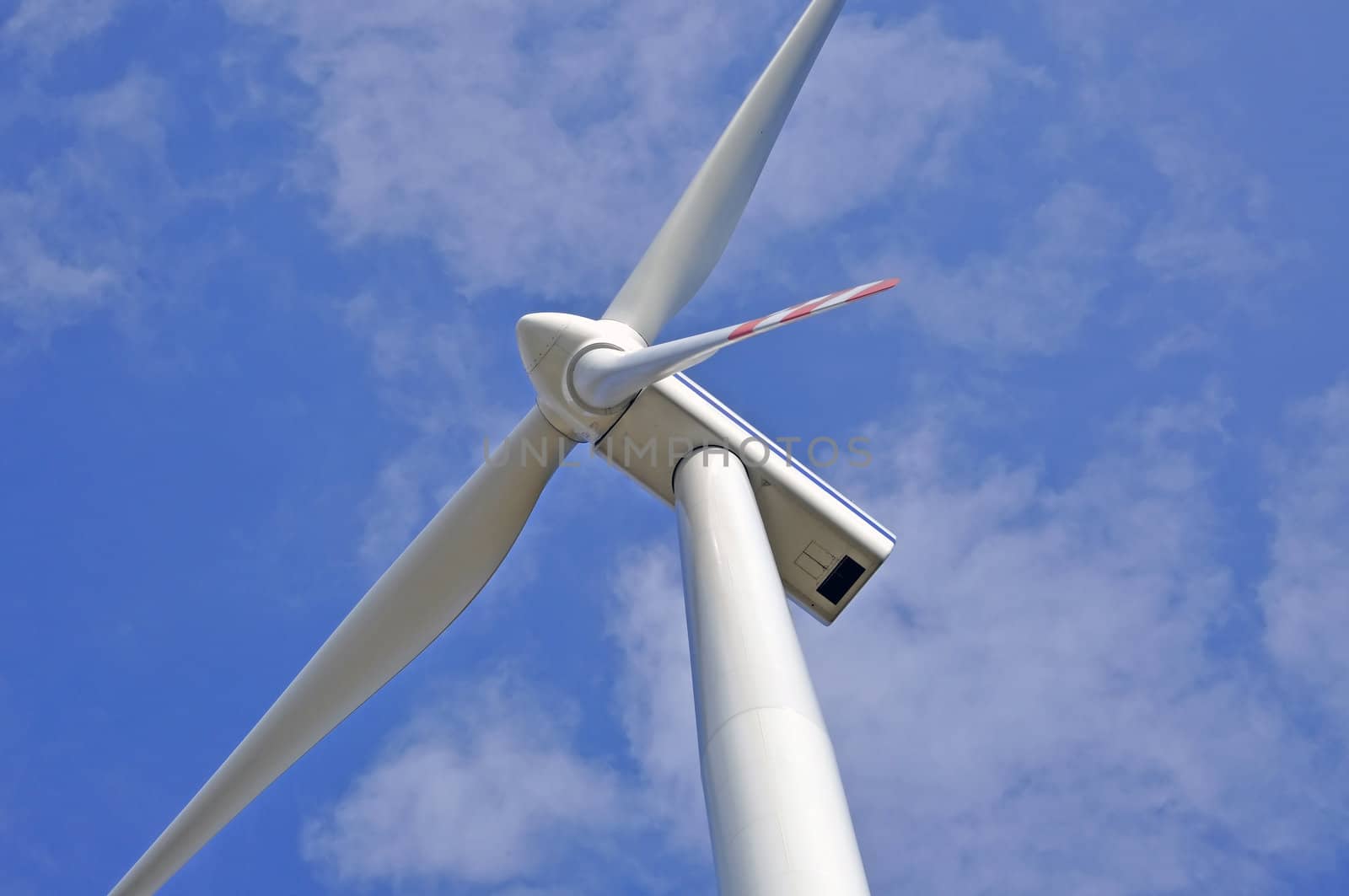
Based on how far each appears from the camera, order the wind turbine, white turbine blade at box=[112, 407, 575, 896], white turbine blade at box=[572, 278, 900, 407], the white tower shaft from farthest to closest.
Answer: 1. white turbine blade at box=[112, 407, 575, 896]
2. the wind turbine
3. white turbine blade at box=[572, 278, 900, 407]
4. the white tower shaft

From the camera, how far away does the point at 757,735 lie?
29.9 feet

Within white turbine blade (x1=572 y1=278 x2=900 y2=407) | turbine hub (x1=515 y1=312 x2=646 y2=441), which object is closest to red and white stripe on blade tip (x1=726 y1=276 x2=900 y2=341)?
white turbine blade (x1=572 y1=278 x2=900 y2=407)

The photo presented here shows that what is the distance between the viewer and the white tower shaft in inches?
315

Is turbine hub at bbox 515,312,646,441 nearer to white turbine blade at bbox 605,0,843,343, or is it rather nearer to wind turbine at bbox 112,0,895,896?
wind turbine at bbox 112,0,895,896

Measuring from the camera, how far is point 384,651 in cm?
Answer: 1562

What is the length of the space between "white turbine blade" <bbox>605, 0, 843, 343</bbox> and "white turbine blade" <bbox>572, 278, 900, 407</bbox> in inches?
91.7

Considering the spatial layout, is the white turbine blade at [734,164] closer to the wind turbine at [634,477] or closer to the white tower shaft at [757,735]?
the wind turbine at [634,477]

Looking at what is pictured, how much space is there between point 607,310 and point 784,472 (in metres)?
3.13

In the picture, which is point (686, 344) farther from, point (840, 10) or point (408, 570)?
point (840, 10)

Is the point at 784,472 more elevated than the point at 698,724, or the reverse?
the point at 784,472

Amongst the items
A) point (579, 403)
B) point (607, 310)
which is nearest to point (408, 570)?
point (579, 403)

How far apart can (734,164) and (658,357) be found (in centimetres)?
519

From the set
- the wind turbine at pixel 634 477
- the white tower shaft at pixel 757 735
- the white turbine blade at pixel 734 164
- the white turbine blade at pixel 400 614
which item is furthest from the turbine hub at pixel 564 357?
the white tower shaft at pixel 757 735

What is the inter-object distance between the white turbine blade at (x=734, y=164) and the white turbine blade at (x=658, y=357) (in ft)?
7.64
